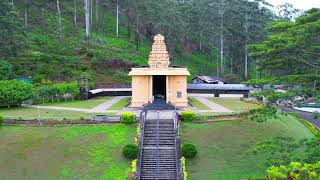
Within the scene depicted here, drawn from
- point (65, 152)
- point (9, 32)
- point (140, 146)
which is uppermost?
point (9, 32)

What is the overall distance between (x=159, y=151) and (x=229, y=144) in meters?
6.07

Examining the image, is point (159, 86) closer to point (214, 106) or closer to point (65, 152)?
point (214, 106)

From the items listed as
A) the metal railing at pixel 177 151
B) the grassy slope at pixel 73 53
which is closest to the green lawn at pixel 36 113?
the metal railing at pixel 177 151

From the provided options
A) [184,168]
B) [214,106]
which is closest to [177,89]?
[214,106]

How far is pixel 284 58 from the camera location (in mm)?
27109

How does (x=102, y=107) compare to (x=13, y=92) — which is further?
(x=102, y=107)

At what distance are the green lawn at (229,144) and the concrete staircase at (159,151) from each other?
3.89 feet

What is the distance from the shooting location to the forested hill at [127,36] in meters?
72.5

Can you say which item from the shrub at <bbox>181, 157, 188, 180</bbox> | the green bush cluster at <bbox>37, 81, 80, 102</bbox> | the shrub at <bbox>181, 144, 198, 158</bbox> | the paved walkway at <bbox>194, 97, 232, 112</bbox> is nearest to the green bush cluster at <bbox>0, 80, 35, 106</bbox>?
the green bush cluster at <bbox>37, 81, 80, 102</bbox>

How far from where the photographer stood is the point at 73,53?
255ft

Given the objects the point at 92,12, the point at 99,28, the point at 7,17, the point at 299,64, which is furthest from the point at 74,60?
the point at 299,64

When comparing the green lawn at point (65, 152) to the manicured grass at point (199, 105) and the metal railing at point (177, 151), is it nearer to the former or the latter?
the metal railing at point (177, 151)

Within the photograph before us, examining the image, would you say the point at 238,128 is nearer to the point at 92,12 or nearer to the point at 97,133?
the point at 97,133

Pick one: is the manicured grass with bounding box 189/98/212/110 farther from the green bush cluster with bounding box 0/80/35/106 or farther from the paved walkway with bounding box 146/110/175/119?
the green bush cluster with bounding box 0/80/35/106
